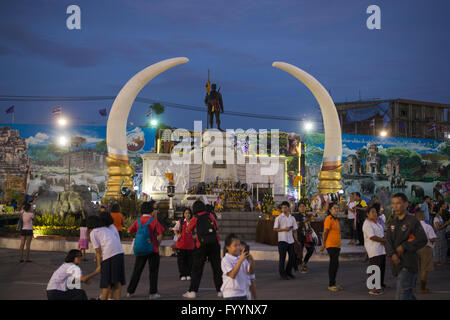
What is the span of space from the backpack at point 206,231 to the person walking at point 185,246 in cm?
146

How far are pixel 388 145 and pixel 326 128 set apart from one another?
2089 centimetres

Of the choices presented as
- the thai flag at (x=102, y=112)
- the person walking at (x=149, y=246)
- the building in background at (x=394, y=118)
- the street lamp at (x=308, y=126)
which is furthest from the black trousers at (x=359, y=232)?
the building in background at (x=394, y=118)

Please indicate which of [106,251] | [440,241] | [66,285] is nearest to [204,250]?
[106,251]

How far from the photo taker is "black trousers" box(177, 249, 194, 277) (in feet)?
34.2

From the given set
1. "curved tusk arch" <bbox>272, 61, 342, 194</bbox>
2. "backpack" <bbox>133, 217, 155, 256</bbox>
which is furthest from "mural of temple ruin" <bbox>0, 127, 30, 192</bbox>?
"backpack" <bbox>133, 217, 155, 256</bbox>

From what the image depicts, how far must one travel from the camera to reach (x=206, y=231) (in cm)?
855

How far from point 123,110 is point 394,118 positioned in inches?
1498

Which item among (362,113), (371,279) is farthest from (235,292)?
(362,113)

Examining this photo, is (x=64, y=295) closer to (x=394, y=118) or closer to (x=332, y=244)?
(x=332, y=244)

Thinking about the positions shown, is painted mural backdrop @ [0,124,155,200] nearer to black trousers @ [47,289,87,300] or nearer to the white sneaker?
the white sneaker

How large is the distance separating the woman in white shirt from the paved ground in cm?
304
